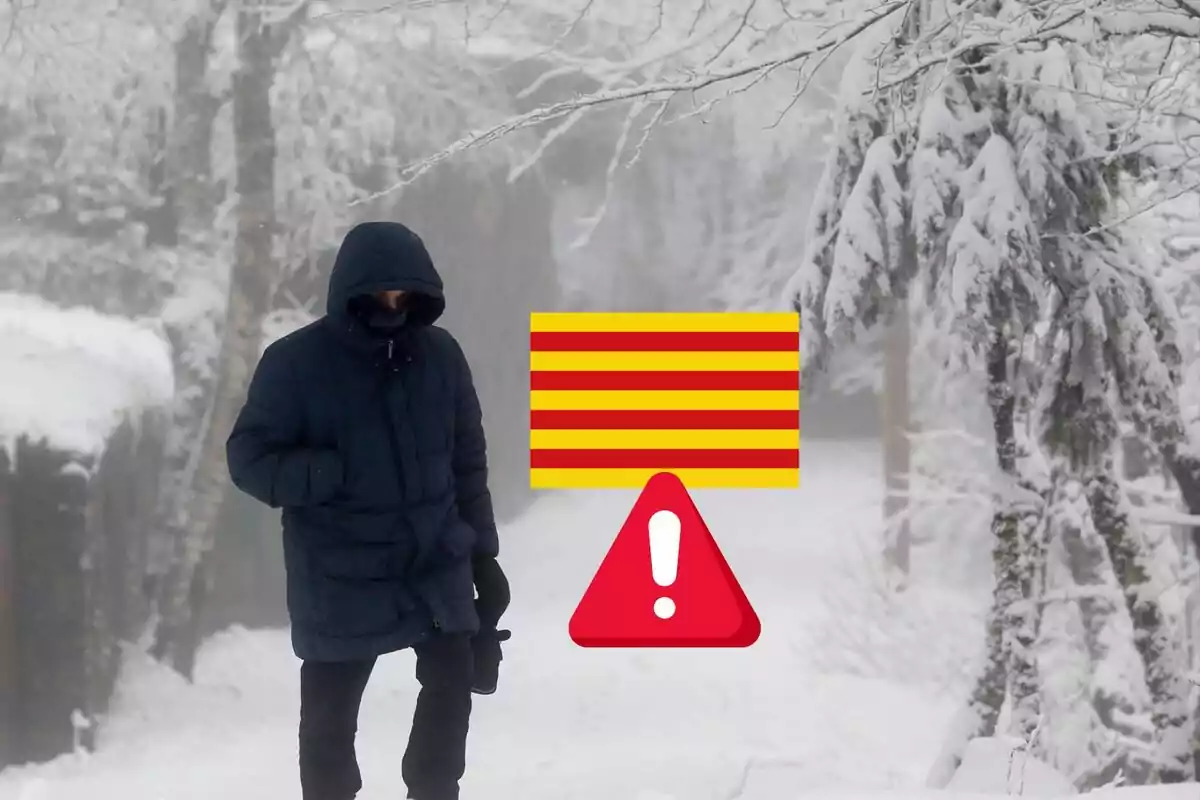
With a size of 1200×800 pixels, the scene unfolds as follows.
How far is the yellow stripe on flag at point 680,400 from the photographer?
8.45 ft

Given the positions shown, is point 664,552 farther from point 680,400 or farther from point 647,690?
point 647,690

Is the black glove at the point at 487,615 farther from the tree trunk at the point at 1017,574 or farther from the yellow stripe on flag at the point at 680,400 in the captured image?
A: the tree trunk at the point at 1017,574

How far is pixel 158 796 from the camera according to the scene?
380 centimetres

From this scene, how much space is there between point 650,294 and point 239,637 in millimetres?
2096

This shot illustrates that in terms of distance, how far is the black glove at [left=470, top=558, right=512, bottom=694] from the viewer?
1952 millimetres

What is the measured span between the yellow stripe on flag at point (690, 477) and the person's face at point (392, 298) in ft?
2.58

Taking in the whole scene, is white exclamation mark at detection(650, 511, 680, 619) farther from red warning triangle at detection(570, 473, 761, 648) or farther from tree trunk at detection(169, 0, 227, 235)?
tree trunk at detection(169, 0, 227, 235)

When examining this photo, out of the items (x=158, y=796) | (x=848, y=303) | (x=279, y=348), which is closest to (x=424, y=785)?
(x=279, y=348)

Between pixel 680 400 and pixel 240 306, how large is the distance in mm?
2528

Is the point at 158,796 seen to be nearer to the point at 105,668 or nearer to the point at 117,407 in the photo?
the point at 105,668

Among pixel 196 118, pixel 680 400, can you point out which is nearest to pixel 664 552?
pixel 680 400

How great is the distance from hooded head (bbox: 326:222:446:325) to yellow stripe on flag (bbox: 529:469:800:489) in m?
0.82

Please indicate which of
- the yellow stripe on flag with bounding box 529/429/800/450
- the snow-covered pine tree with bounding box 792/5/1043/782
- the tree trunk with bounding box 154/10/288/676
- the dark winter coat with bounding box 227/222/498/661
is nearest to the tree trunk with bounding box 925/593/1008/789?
the snow-covered pine tree with bounding box 792/5/1043/782

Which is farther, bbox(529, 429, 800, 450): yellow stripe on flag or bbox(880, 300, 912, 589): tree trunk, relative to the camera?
bbox(880, 300, 912, 589): tree trunk
